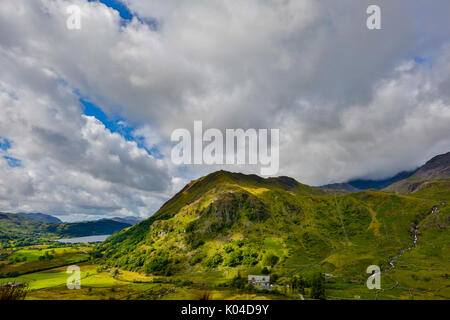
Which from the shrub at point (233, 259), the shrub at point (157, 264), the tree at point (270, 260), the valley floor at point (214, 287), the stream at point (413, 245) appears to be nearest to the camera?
the valley floor at point (214, 287)

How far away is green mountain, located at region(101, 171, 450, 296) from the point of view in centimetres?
10690

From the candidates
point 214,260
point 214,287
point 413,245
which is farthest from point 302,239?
point 214,287

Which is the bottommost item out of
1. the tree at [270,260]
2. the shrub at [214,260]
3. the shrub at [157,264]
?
the shrub at [157,264]

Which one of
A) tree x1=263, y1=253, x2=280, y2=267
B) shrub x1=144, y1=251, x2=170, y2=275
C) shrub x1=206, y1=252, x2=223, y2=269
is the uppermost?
tree x1=263, y1=253, x2=280, y2=267

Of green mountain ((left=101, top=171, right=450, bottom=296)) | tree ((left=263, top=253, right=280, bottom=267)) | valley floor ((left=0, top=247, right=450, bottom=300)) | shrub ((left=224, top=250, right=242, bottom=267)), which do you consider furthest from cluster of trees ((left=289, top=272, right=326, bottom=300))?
shrub ((left=224, top=250, right=242, bottom=267))

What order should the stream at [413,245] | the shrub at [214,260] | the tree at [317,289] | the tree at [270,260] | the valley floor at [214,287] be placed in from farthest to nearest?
the shrub at [214,260], the tree at [270,260], the stream at [413,245], the tree at [317,289], the valley floor at [214,287]

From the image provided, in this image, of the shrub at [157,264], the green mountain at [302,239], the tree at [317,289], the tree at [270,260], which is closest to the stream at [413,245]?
the green mountain at [302,239]

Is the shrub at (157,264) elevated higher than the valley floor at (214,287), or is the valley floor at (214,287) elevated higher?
the valley floor at (214,287)

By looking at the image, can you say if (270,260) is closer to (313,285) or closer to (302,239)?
(302,239)

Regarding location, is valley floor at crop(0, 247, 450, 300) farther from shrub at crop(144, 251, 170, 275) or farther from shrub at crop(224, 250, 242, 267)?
shrub at crop(224, 250, 242, 267)

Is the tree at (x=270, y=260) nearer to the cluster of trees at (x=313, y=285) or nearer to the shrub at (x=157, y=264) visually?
the cluster of trees at (x=313, y=285)

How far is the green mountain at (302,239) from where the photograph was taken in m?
107

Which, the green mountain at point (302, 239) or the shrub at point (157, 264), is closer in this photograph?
the green mountain at point (302, 239)
